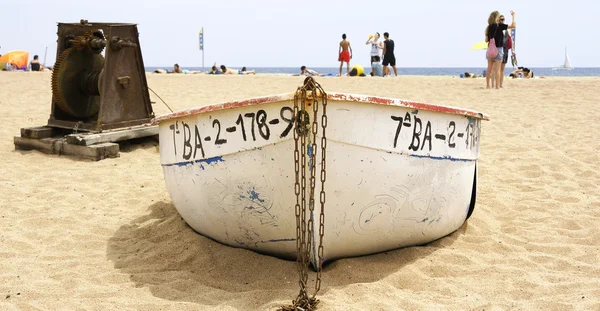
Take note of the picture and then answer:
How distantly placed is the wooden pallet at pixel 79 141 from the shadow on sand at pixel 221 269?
107 inches

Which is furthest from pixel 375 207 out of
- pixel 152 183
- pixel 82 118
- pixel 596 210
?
pixel 82 118

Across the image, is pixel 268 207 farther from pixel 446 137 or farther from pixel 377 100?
pixel 446 137

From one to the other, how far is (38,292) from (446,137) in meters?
2.55

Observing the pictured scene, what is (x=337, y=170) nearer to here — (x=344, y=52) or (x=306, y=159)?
(x=306, y=159)

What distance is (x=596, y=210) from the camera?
509 cm

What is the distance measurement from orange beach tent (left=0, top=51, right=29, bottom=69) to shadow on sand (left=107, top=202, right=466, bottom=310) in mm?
25297

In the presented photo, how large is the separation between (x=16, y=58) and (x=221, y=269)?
2657cm

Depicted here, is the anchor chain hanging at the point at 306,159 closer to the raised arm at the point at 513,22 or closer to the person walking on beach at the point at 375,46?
the raised arm at the point at 513,22

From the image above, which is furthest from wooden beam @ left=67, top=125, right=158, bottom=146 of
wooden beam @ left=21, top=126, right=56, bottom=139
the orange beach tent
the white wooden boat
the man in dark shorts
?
the orange beach tent

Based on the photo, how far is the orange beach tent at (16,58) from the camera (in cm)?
2703

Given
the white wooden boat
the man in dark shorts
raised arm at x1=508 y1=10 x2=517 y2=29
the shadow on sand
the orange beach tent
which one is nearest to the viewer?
the white wooden boat

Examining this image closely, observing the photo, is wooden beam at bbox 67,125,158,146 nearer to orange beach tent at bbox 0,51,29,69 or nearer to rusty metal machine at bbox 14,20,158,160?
rusty metal machine at bbox 14,20,158,160

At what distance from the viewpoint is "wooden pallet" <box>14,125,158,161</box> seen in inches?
280

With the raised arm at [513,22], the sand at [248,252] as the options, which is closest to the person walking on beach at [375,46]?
the raised arm at [513,22]
